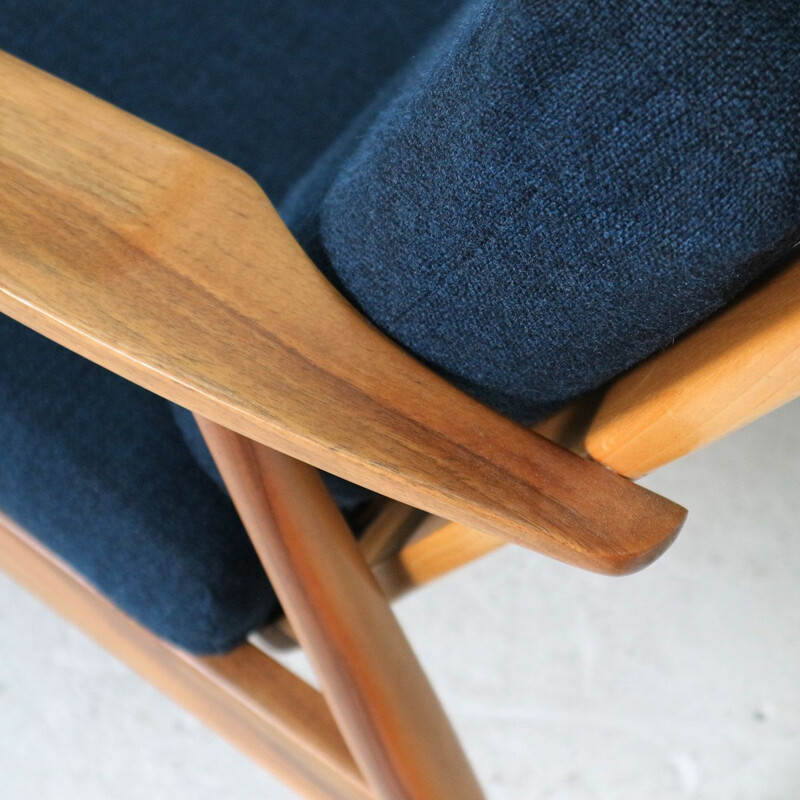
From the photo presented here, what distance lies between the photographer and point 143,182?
367mm

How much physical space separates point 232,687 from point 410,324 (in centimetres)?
32

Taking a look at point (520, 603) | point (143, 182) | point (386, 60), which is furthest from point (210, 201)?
point (520, 603)

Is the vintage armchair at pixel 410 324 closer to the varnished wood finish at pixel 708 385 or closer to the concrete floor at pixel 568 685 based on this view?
the varnished wood finish at pixel 708 385

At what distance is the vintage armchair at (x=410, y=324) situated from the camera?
277 millimetres

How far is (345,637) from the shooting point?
45 centimetres

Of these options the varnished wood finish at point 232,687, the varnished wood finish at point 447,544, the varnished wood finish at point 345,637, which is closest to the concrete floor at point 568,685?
the varnished wood finish at point 232,687

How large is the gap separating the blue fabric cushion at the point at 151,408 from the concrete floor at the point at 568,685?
0.44 m

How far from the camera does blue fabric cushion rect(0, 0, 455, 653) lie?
1.79ft

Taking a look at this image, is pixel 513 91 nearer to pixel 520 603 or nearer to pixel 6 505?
pixel 6 505

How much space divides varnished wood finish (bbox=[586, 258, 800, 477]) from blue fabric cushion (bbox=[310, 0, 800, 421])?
12 mm

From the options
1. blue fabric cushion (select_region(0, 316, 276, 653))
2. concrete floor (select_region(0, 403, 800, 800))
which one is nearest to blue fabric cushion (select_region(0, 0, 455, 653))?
blue fabric cushion (select_region(0, 316, 276, 653))

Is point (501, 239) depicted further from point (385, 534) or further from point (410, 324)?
point (385, 534)

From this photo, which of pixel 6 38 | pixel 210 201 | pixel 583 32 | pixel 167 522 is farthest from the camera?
pixel 6 38

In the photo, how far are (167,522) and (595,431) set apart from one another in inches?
11.2
